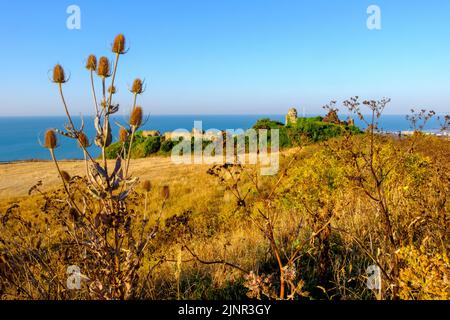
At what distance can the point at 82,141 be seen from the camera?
7.95ft

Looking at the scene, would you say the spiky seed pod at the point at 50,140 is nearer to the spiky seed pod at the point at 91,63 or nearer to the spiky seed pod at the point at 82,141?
the spiky seed pod at the point at 82,141

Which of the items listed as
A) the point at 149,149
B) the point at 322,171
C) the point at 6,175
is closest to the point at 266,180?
the point at 322,171

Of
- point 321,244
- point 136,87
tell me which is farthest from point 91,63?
→ point 321,244

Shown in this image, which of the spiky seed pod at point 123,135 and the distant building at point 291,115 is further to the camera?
the distant building at point 291,115

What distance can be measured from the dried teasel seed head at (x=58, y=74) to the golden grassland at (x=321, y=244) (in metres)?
1.25

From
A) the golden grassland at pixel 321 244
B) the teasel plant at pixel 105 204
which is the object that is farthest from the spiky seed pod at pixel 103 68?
the golden grassland at pixel 321 244

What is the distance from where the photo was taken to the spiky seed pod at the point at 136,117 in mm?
2584

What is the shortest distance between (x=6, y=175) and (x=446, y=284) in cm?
3066

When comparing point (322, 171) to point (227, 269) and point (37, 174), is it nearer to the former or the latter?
point (227, 269)

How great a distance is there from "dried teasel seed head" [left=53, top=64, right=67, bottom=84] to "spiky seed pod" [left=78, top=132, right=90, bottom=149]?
49cm

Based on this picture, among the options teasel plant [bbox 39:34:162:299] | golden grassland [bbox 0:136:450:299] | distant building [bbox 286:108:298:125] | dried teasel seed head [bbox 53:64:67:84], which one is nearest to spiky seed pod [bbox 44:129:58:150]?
teasel plant [bbox 39:34:162:299]

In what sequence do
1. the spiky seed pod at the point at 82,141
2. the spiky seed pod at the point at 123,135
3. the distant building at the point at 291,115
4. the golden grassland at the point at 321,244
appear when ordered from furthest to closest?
the distant building at the point at 291,115, the spiky seed pod at the point at 123,135, the golden grassland at the point at 321,244, the spiky seed pod at the point at 82,141

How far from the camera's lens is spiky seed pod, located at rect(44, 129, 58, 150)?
255 cm
